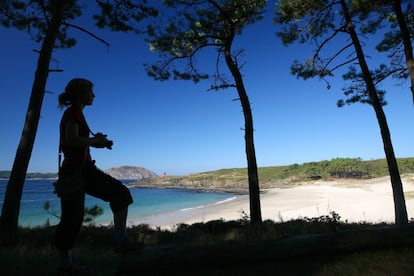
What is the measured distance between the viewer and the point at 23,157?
5637 millimetres

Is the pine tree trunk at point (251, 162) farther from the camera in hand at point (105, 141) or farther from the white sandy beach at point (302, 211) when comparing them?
the camera in hand at point (105, 141)

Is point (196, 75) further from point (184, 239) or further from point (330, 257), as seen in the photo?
point (330, 257)

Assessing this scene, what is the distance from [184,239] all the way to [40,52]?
16.5ft

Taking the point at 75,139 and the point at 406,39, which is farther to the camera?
the point at 406,39

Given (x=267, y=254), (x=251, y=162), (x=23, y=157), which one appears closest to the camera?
(x=267, y=254)

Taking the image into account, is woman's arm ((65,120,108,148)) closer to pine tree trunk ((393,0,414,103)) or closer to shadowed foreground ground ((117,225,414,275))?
shadowed foreground ground ((117,225,414,275))

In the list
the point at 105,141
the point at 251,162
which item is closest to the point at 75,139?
the point at 105,141

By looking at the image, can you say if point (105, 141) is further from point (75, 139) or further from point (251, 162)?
point (251, 162)

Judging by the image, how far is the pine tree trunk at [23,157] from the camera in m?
5.48

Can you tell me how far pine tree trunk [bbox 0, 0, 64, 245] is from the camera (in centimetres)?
548

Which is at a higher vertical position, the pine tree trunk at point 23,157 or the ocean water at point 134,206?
the pine tree trunk at point 23,157

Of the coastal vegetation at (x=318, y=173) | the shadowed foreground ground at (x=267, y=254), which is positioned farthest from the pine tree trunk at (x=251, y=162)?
the coastal vegetation at (x=318, y=173)

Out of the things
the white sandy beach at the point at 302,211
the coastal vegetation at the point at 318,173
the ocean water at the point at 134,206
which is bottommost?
the ocean water at the point at 134,206

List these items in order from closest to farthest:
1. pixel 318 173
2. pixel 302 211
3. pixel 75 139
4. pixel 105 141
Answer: pixel 75 139
pixel 105 141
pixel 302 211
pixel 318 173
